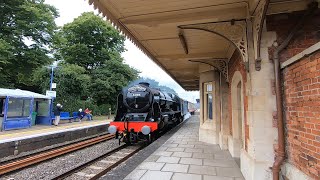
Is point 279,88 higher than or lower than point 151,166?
higher

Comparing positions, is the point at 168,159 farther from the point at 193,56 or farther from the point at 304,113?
the point at 304,113

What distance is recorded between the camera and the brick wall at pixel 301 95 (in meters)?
2.81

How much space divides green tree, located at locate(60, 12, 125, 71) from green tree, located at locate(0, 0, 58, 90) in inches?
279

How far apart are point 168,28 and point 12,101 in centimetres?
1142

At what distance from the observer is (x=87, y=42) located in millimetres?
29141

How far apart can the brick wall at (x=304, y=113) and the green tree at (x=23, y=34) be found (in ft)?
65.3

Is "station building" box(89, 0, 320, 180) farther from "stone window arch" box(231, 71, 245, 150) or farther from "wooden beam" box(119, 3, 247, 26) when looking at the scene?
"stone window arch" box(231, 71, 245, 150)

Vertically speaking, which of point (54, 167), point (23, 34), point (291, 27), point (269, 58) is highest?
point (23, 34)

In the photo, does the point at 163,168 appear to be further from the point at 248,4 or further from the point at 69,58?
the point at 69,58

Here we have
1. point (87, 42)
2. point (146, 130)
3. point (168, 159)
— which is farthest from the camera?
point (87, 42)

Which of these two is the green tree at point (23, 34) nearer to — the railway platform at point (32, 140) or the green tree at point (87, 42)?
the green tree at point (87, 42)

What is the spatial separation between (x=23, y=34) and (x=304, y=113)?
21704 millimetres

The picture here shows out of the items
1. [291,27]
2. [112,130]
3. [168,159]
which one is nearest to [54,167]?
[112,130]

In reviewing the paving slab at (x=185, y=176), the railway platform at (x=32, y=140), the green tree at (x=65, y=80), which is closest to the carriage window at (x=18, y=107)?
the railway platform at (x=32, y=140)
